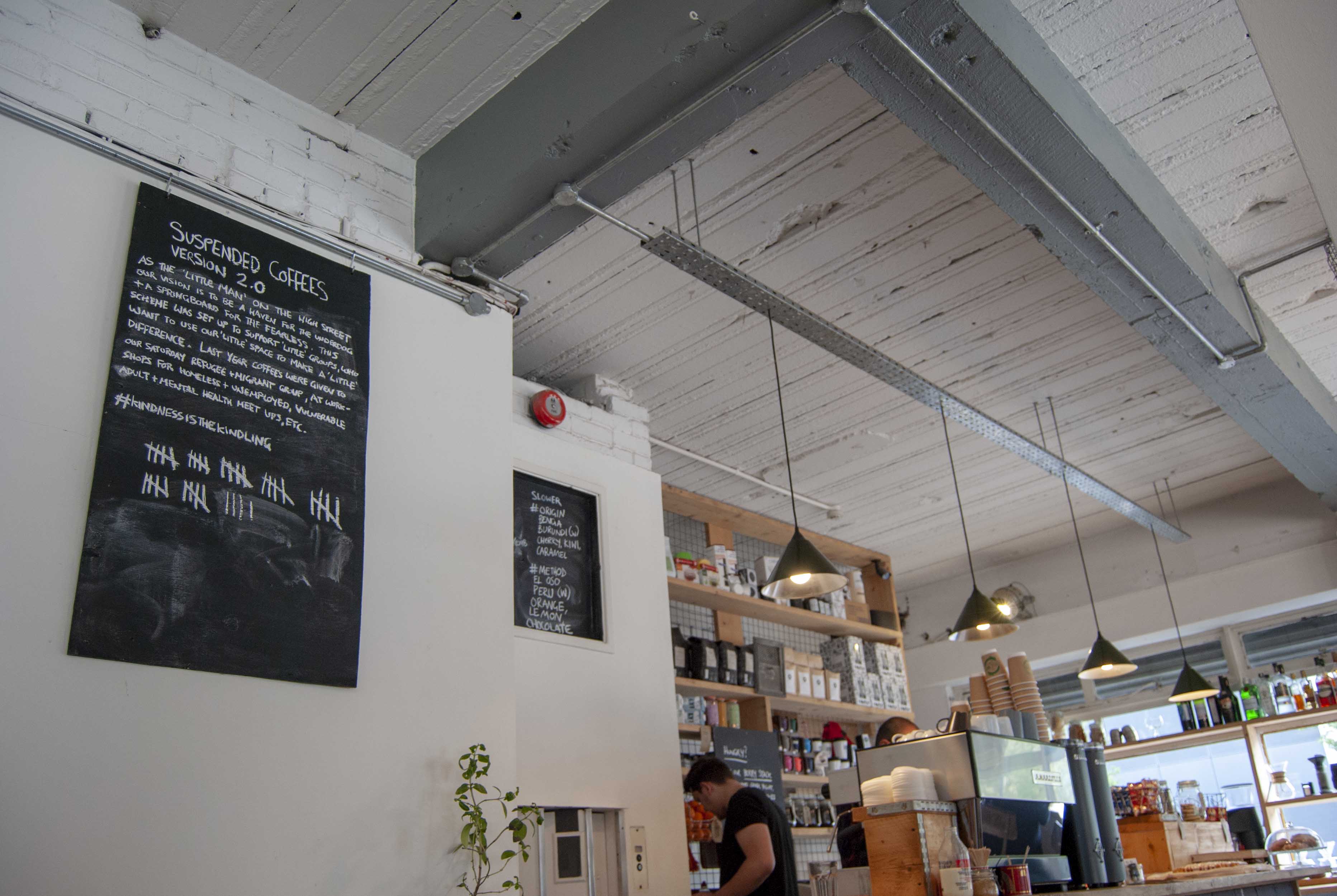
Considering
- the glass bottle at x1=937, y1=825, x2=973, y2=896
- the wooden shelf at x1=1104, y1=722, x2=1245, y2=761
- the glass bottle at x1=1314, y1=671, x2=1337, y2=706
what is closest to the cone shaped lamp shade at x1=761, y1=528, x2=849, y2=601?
the glass bottle at x1=937, y1=825, x2=973, y2=896

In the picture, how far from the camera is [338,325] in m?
3.06

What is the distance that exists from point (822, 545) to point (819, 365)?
243cm

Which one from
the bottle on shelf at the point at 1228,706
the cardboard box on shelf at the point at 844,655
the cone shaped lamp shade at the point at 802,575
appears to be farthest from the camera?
the bottle on shelf at the point at 1228,706

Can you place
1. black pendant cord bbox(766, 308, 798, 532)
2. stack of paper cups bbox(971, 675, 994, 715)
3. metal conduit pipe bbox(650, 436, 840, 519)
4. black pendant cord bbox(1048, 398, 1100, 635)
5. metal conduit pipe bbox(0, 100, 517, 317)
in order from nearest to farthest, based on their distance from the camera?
1. metal conduit pipe bbox(0, 100, 517, 317)
2. stack of paper cups bbox(971, 675, 994, 715)
3. black pendant cord bbox(766, 308, 798, 532)
4. metal conduit pipe bbox(650, 436, 840, 519)
5. black pendant cord bbox(1048, 398, 1100, 635)

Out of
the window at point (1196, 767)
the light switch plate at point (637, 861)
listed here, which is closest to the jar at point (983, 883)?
the light switch plate at point (637, 861)

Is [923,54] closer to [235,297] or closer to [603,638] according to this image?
[235,297]

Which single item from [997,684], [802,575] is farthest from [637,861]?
[997,684]

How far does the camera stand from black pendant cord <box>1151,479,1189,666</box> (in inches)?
287

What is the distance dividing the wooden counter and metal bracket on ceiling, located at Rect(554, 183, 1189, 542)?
88.2 inches

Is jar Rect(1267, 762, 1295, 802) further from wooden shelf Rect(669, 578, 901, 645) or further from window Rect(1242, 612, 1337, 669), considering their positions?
wooden shelf Rect(669, 578, 901, 645)

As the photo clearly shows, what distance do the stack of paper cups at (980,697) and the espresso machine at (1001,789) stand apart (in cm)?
52

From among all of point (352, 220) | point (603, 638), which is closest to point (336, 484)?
point (352, 220)

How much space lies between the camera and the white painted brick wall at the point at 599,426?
4.51 meters

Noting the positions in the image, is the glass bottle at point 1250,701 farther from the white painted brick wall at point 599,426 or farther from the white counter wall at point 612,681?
the white painted brick wall at point 599,426
